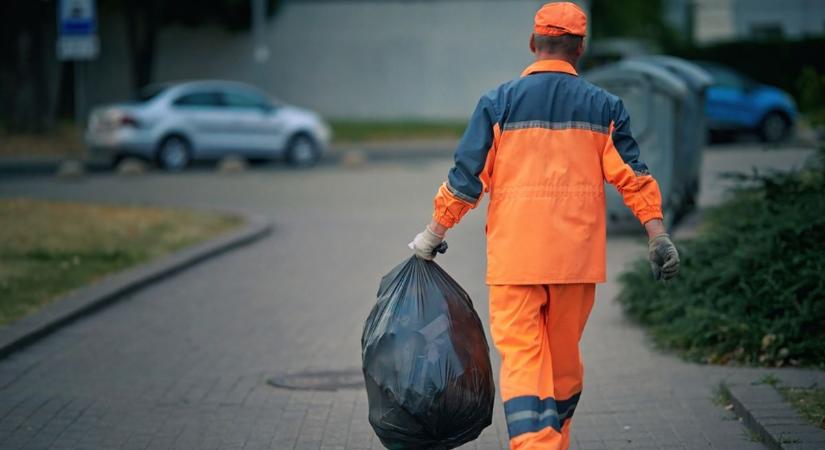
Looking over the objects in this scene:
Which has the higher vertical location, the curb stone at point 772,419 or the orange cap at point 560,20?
the orange cap at point 560,20

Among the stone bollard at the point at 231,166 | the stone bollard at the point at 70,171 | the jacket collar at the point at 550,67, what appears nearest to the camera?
the jacket collar at the point at 550,67

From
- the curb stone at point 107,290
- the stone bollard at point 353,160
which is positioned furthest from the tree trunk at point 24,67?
the curb stone at point 107,290

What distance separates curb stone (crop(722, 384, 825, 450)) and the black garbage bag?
51.9 inches

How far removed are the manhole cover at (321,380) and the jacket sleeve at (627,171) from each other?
2639 millimetres

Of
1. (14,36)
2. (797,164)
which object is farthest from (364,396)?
(14,36)

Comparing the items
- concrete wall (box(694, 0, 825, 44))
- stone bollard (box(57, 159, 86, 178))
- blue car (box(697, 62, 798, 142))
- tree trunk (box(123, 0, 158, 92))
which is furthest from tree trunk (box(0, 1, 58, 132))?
concrete wall (box(694, 0, 825, 44))

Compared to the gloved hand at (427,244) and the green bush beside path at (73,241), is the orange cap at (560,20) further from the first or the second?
the green bush beside path at (73,241)

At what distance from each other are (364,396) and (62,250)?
5.80 m

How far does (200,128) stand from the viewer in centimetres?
2380

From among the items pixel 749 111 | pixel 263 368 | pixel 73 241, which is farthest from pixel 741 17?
pixel 263 368

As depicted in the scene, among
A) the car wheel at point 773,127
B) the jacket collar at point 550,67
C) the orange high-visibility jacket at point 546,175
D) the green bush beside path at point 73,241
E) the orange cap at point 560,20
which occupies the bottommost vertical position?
the car wheel at point 773,127

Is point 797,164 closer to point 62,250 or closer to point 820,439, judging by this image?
point 820,439

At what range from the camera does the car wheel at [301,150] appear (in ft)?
81.6

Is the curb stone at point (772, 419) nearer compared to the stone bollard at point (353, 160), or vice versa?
the curb stone at point (772, 419)
